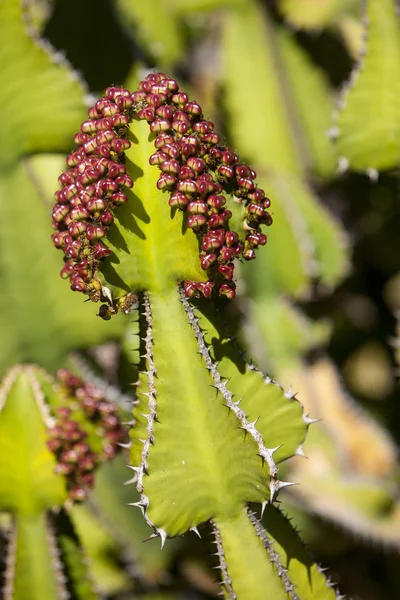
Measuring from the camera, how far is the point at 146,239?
3.62ft

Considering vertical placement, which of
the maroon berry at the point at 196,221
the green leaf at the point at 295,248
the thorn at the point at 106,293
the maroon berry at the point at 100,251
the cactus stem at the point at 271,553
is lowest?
the cactus stem at the point at 271,553

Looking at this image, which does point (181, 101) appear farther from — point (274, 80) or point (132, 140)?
point (274, 80)

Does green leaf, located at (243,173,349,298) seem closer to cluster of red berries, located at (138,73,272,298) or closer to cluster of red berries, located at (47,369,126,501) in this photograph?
cluster of red berries, located at (47,369,126,501)

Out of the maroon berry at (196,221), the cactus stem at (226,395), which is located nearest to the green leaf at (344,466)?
the cactus stem at (226,395)

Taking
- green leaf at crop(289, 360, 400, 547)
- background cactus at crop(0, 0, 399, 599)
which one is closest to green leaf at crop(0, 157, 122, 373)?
background cactus at crop(0, 0, 399, 599)

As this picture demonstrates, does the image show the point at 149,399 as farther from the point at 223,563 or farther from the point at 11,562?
the point at 11,562

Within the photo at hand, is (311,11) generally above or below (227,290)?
above

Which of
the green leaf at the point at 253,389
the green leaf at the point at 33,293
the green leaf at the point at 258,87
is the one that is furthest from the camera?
the green leaf at the point at 258,87

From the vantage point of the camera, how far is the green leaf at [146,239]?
3.56 ft

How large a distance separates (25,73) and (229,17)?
1074 mm

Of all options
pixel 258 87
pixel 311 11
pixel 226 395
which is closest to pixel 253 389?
pixel 226 395

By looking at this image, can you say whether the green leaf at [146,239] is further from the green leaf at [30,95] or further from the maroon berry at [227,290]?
the green leaf at [30,95]

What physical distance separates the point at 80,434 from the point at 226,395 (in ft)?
1.57

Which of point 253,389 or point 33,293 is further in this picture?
point 33,293
